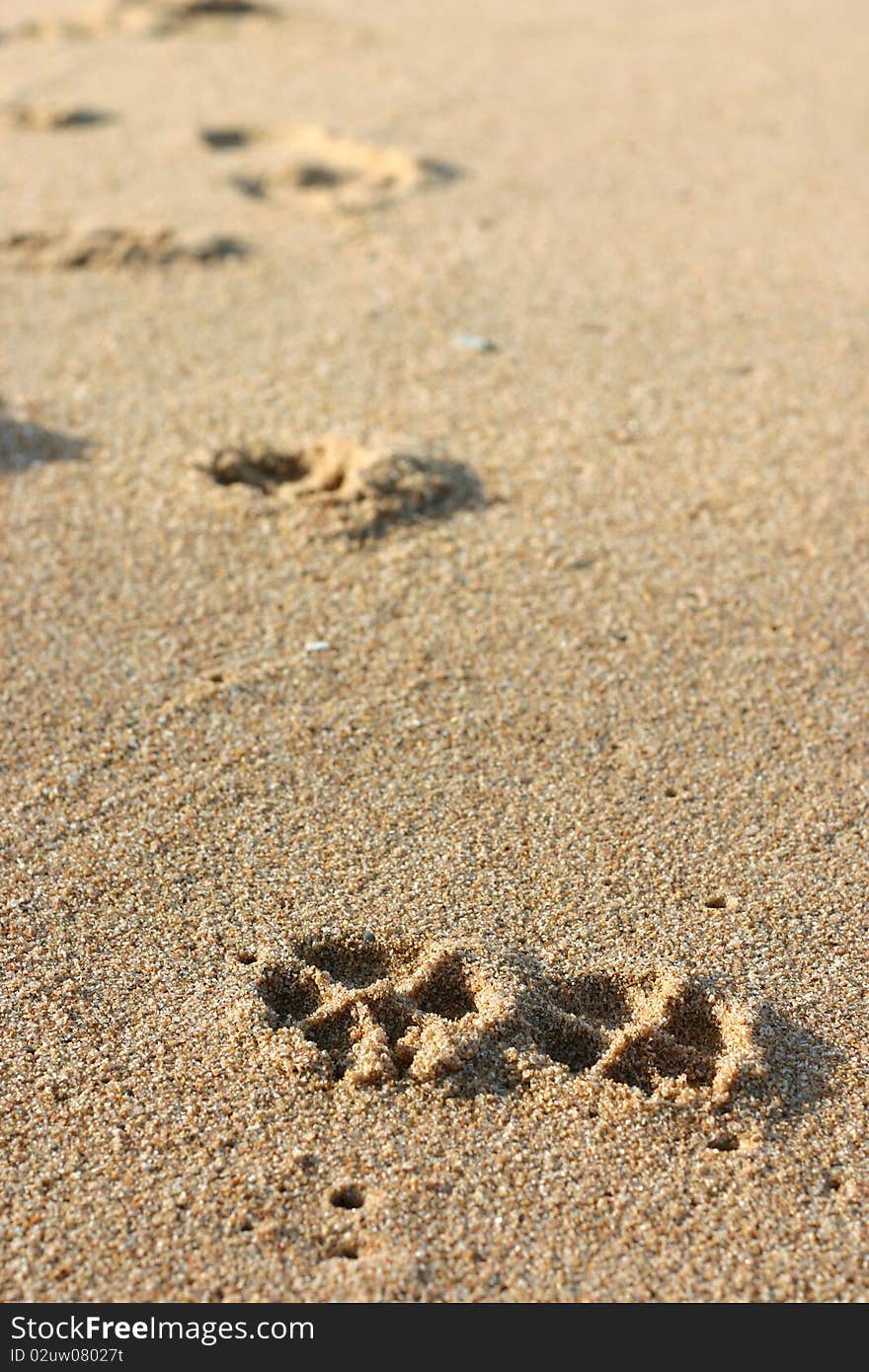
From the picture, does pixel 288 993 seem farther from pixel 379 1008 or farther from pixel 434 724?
pixel 434 724

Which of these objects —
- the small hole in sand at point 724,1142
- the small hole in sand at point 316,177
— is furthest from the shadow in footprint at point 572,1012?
the small hole in sand at point 316,177

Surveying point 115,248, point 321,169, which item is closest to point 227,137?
point 321,169

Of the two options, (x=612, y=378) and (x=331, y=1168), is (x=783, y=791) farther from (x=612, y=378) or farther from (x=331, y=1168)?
(x=612, y=378)

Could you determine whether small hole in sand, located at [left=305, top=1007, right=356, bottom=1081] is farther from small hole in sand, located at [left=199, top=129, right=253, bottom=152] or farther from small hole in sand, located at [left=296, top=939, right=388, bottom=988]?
small hole in sand, located at [left=199, top=129, right=253, bottom=152]

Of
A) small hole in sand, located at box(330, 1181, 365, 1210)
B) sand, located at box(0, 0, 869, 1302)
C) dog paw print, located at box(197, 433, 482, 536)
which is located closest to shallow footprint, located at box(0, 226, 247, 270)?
sand, located at box(0, 0, 869, 1302)

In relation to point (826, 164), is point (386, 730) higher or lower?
lower

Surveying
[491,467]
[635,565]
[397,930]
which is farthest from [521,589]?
[397,930]

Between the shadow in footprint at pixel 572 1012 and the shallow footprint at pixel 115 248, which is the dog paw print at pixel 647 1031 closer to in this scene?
the shadow in footprint at pixel 572 1012

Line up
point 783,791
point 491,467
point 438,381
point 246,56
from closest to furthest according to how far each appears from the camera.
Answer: point 783,791 < point 491,467 < point 438,381 < point 246,56
